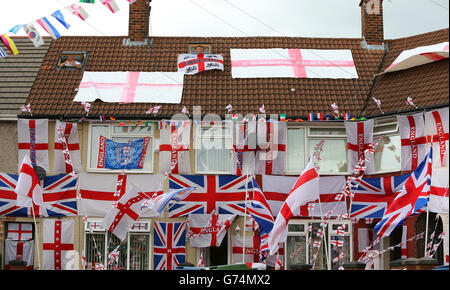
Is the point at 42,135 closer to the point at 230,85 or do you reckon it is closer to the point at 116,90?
the point at 116,90

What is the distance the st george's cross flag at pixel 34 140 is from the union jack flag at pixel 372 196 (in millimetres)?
8536

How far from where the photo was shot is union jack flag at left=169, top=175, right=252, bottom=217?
61.0 ft

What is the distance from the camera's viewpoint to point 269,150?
18953mm

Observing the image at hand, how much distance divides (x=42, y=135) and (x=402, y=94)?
10.1 meters

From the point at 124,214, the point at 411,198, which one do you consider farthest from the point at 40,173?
the point at 411,198

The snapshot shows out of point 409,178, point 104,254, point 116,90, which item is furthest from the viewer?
point 116,90

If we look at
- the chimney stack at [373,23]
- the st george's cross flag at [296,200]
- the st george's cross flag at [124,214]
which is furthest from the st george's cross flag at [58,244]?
the chimney stack at [373,23]

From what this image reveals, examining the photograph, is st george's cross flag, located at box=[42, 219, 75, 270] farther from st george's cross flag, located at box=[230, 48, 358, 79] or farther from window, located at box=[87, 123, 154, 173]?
st george's cross flag, located at box=[230, 48, 358, 79]

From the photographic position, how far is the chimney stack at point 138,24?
22.1 metres

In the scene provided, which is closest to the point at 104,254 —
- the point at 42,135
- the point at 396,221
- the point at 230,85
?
the point at 42,135

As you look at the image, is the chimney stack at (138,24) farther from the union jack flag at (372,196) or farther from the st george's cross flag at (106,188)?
the union jack flag at (372,196)

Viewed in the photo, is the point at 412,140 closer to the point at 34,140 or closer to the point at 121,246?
the point at 121,246

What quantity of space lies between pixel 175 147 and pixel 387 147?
583cm
